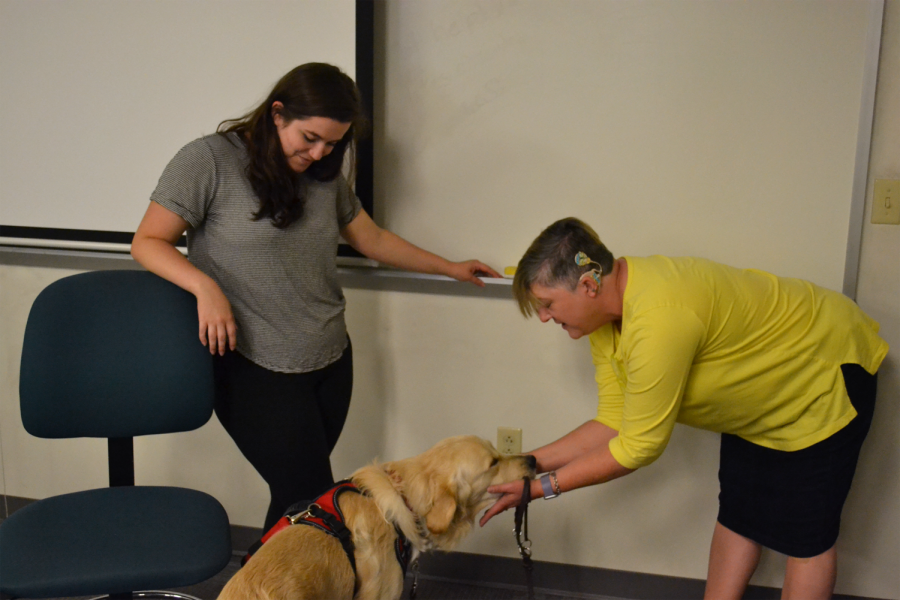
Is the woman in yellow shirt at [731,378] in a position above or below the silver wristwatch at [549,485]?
above

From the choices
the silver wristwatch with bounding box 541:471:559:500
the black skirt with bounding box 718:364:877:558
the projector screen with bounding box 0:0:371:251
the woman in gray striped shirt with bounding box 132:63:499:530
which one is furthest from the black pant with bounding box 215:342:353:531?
the black skirt with bounding box 718:364:877:558

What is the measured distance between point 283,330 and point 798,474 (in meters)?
1.28

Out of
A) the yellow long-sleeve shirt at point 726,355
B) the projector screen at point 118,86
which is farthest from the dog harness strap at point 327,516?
the projector screen at point 118,86

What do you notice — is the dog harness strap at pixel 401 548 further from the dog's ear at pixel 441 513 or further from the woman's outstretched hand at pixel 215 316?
the woman's outstretched hand at pixel 215 316

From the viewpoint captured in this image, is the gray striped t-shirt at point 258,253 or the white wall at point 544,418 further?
the white wall at point 544,418

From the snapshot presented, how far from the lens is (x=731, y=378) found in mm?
1534

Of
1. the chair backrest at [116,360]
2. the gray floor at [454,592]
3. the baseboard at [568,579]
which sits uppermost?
the chair backrest at [116,360]

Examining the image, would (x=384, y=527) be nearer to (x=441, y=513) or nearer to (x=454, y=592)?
(x=441, y=513)

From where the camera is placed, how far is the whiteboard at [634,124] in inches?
74.5

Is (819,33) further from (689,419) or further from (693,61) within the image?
(689,419)

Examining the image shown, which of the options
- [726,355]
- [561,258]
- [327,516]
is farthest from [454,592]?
[561,258]

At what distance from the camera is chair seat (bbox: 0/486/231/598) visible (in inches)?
55.2

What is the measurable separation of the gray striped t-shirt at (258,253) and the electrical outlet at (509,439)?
71 cm

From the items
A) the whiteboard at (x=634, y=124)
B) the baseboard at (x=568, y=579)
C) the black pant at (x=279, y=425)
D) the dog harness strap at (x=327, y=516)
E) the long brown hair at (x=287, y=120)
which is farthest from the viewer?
the baseboard at (x=568, y=579)
